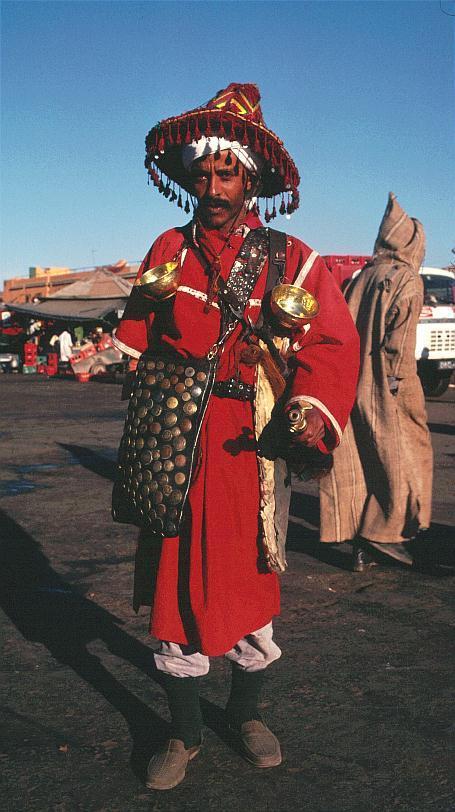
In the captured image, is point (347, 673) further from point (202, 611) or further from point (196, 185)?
point (196, 185)

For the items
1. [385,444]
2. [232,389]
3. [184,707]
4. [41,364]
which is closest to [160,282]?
[232,389]

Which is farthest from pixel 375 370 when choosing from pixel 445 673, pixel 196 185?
pixel 196 185

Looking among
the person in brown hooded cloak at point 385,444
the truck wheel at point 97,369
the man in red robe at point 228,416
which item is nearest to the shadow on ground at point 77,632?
the man in red robe at point 228,416

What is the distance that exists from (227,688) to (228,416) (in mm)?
1299

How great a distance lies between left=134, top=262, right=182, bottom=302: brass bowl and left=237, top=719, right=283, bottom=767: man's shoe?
4.76 feet

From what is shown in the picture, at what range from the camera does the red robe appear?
256cm

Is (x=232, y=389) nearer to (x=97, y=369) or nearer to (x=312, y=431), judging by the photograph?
(x=312, y=431)

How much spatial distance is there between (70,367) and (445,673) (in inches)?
914

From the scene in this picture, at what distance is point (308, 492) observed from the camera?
7.45 m

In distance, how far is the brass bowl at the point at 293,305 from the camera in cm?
252

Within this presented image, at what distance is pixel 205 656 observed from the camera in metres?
2.72

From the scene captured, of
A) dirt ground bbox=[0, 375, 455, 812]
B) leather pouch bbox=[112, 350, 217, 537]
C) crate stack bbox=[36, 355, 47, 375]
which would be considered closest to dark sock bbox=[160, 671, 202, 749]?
dirt ground bbox=[0, 375, 455, 812]

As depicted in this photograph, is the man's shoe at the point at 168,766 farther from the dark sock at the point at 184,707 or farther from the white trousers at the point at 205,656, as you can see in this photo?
the white trousers at the point at 205,656

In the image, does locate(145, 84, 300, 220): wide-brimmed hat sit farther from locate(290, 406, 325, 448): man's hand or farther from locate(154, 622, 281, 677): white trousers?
locate(154, 622, 281, 677): white trousers
